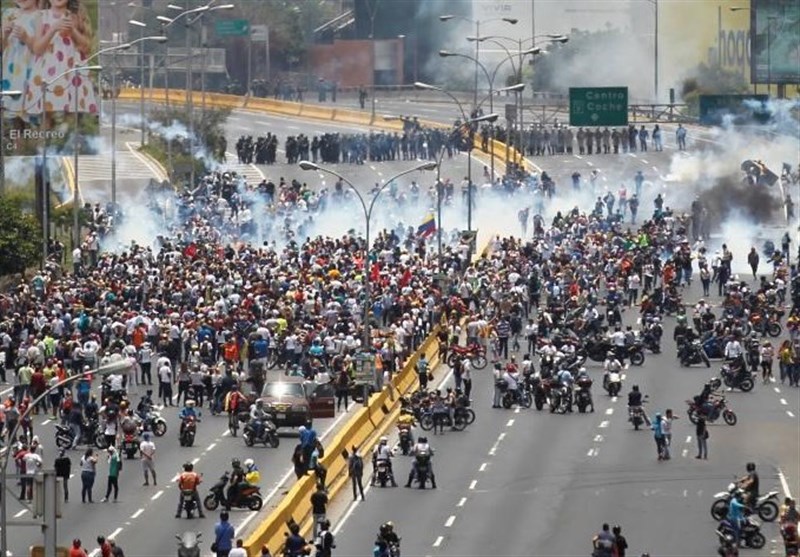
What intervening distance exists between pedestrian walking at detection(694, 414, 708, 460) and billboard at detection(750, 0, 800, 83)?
6432 centimetres

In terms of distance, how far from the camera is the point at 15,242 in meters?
83.2

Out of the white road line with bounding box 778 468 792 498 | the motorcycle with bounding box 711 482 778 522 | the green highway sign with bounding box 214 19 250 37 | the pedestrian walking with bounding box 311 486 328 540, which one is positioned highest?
the green highway sign with bounding box 214 19 250 37

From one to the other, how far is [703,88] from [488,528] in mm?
102654

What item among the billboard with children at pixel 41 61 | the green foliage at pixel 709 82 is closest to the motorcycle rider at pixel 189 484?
the billboard with children at pixel 41 61

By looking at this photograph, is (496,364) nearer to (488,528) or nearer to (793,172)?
(488,528)

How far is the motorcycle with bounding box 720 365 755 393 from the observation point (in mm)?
69688

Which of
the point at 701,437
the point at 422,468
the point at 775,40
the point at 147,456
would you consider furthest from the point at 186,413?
the point at 775,40

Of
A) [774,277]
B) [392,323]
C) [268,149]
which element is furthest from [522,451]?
[268,149]

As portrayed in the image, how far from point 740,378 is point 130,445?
18.2 metres

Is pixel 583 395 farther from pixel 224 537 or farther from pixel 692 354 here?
pixel 224 537

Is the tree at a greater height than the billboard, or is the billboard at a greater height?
the billboard

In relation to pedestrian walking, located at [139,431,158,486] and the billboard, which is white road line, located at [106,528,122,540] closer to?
pedestrian walking, located at [139,431,158,486]

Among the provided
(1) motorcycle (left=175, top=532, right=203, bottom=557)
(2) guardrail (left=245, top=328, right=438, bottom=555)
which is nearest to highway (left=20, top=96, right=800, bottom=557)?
(2) guardrail (left=245, top=328, right=438, bottom=555)

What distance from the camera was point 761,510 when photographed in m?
54.7
